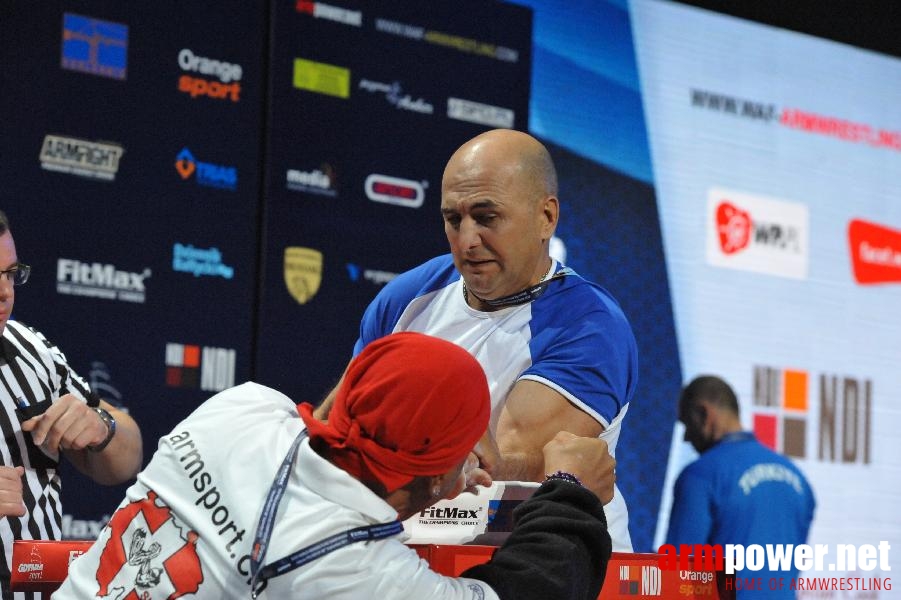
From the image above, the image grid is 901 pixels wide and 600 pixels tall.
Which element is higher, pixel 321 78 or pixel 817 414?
pixel 321 78

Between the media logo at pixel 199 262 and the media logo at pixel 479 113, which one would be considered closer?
the media logo at pixel 199 262

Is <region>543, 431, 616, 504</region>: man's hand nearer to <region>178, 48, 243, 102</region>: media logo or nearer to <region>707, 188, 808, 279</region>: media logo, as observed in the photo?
<region>178, 48, 243, 102</region>: media logo

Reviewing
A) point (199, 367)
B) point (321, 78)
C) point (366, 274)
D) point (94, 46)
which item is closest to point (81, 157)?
point (94, 46)

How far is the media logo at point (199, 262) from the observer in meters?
4.15

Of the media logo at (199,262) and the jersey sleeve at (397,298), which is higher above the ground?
the media logo at (199,262)

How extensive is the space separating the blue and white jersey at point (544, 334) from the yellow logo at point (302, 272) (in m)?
1.71

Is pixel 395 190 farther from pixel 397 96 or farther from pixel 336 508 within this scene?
pixel 336 508

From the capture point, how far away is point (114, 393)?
4.00m

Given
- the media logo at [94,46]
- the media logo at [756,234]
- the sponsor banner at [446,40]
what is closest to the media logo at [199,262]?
the media logo at [94,46]

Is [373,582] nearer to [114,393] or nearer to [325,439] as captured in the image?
[325,439]

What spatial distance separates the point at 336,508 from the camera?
4.82 ft

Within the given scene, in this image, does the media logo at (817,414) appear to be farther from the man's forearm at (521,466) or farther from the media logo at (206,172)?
the man's forearm at (521,466)

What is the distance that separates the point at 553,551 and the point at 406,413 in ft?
0.89

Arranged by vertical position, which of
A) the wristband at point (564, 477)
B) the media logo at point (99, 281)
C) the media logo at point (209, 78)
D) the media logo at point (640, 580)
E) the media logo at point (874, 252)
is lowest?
the media logo at point (640, 580)
